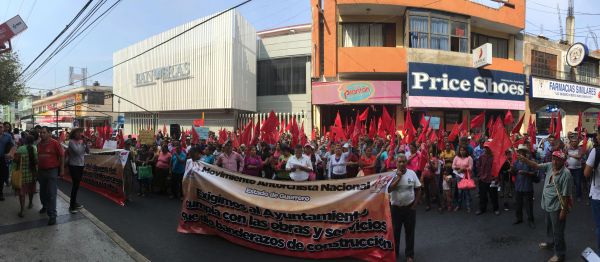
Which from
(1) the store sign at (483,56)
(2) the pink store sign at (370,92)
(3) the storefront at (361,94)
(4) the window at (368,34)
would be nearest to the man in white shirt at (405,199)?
(3) the storefront at (361,94)

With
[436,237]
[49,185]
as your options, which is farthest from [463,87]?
[49,185]

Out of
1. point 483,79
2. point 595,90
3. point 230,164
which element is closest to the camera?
point 230,164

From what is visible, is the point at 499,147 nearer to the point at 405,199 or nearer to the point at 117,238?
the point at 405,199

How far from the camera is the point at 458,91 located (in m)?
20.8

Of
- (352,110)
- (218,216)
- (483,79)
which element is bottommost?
(218,216)

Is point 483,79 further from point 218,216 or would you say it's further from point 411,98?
point 218,216

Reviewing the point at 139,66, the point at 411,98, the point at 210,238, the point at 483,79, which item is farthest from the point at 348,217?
the point at 139,66

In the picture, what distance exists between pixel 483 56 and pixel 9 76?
28214mm

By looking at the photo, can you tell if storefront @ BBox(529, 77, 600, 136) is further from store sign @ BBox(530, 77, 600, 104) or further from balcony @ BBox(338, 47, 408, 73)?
balcony @ BBox(338, 47, 408, 73)

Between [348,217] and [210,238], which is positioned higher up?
[348,217]

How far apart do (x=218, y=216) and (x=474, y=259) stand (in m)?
3.88

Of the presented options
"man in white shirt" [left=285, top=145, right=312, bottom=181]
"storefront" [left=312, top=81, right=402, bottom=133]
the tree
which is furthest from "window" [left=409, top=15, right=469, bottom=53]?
the tree

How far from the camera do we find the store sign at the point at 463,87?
19625mm

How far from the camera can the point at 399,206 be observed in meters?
5.19
